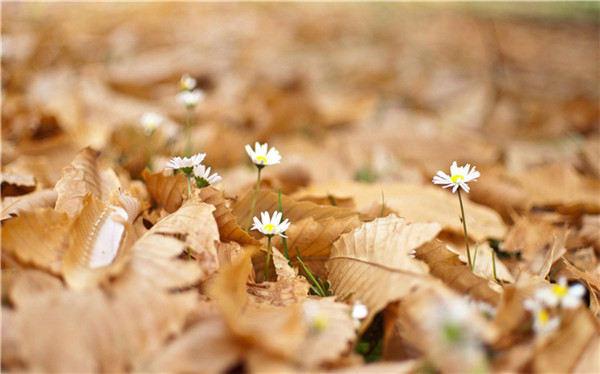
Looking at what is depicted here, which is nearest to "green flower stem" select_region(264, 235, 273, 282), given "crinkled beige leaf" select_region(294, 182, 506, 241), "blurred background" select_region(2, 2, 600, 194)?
"crinkled beige leaf" select_region(294, 182, 506, 241)

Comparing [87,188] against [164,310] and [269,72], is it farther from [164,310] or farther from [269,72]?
[269,72]

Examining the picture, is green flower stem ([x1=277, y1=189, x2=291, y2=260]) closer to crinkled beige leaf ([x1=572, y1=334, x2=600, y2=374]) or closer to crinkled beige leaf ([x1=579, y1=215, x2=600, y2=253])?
crinkled beige leaf ([x1=572, y1=334, x2=600, y2=374])

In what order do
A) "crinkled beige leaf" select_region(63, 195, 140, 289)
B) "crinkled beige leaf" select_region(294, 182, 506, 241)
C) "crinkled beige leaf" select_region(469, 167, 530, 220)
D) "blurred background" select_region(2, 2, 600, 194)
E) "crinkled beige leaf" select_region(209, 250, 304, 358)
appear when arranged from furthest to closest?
"blurred background" select_region(2, 2, 600, 194) → "crinkled beige leaf" select_region(469, 167, 530, 220) → "crinkled beige leaf" select_region(294, 182, 506, 241) → "crinkled beige leaf" select_region(63, 195, 140, 289) → "crinkled beige leaf" select_region(209, 250, 304, 358)

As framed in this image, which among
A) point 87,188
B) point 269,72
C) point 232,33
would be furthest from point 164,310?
point 232,33

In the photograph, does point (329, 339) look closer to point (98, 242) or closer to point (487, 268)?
point (98, 242)

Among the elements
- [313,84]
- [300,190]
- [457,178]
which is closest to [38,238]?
[457,178]

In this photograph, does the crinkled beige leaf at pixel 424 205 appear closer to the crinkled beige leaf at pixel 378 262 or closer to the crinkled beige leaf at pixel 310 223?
the crinkled beige leaf at pixel 310 223

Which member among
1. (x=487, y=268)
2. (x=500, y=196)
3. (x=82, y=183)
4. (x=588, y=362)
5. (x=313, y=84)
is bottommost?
(x=588, y=362)
